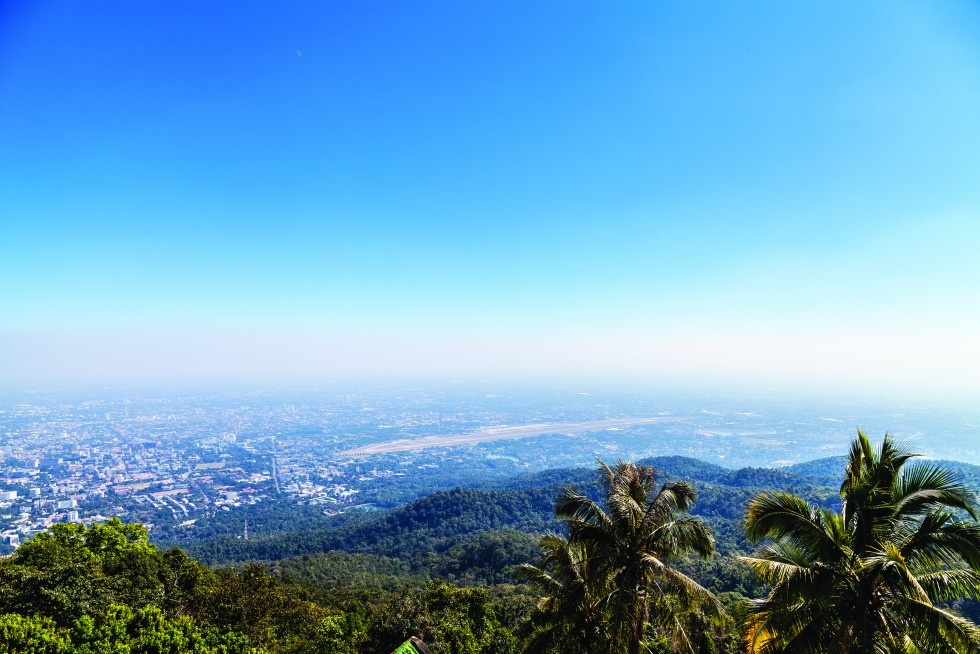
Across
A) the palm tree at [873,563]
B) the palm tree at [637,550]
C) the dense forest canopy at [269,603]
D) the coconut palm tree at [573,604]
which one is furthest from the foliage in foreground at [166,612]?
the palm tree at [873,563]

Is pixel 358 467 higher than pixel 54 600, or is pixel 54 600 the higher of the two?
pixel 54 600

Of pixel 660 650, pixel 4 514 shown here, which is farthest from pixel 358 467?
pixel 660 650

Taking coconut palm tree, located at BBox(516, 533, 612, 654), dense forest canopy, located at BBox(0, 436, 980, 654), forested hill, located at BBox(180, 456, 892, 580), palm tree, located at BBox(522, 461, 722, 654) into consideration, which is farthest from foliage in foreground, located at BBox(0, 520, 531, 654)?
forested hill, located at BBox(180, 456, 892, 580)

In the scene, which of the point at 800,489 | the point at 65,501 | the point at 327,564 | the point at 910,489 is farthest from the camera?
the point at 65,501

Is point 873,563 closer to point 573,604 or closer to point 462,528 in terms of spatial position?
point 573,604

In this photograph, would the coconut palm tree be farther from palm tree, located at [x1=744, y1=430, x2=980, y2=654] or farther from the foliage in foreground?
the foliage in foreground

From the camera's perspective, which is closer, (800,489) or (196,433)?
(800,489)

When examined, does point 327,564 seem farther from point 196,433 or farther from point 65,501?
point 196,433
